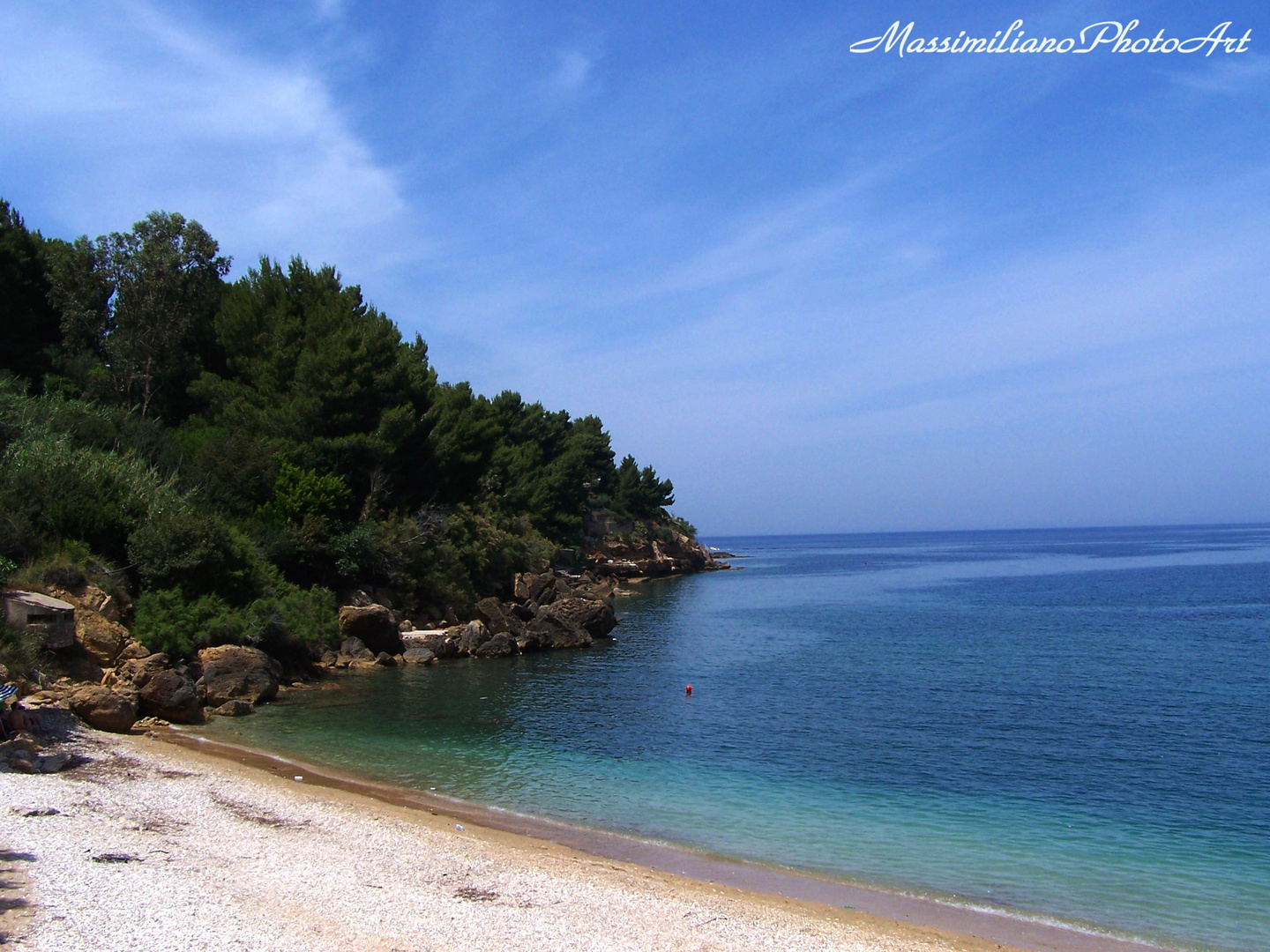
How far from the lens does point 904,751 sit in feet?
66.2

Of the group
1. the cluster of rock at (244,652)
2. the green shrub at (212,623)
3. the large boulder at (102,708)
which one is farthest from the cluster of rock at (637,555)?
the large boulder at (102,708)

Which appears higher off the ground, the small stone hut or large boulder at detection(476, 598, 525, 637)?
the small stone hut

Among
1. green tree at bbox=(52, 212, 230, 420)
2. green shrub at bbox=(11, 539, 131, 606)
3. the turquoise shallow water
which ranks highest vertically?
green tree at bbox=(52, 212, 230, 420)

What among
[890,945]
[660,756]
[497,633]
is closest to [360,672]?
[497,633]

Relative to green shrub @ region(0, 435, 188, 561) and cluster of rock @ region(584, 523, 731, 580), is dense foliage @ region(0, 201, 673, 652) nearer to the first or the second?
green shrub @ region(0, 435, 188, 561)

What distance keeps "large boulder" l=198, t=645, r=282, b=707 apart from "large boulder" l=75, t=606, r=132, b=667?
2.24 metres

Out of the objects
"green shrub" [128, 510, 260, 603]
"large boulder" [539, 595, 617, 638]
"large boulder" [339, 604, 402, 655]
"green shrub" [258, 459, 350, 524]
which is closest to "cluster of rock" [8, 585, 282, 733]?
A: "green shrub" [128, 510, 260, 603]

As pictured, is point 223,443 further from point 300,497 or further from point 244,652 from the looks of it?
point 244,652

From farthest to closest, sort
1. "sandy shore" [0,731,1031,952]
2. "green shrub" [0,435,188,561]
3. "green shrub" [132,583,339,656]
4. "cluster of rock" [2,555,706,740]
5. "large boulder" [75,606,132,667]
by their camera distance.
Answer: "green shrub" [0,435,188,561] → "green shrub" [132,583,339,656] → "large boulder" [75,606,132,667] → "cluster of rock" [2,555,706,740] → "sandy shore" [0,731,1031,952]

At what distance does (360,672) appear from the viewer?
99.9 ft

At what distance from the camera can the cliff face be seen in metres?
86.3

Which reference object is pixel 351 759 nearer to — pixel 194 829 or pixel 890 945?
pixel 194 829

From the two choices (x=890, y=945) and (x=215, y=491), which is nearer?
(x=890, y=945)

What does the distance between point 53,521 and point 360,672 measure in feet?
34.9
